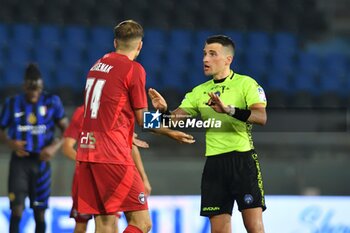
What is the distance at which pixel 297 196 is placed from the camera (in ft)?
28.9

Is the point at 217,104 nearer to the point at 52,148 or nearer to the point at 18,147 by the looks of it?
the point at 52,148

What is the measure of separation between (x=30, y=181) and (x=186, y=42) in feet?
14.5

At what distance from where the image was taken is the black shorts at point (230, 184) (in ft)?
19.1

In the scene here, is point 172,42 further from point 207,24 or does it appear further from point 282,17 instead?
point 282,17

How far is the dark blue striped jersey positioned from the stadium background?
74cm

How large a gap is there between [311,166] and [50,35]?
4.47 metres

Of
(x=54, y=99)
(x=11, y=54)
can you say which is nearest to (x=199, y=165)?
(x=54, y=99)

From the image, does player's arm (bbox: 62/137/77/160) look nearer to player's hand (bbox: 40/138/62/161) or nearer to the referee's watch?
player's hand (bbox: 40/138/62/161)

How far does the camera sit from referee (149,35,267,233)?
5.81 m

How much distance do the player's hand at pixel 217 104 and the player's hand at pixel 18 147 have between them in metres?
3.11

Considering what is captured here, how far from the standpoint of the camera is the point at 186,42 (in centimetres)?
1202

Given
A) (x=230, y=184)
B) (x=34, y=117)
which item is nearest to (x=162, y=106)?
(x=230, y=184)

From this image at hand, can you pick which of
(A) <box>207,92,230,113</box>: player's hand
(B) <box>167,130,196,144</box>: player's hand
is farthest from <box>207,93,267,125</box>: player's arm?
(B) <box>167,130,196,144</box>: player's hand

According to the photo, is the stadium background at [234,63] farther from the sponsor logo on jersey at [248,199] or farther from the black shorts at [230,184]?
the sponsor logo on jersey at [248,199]
